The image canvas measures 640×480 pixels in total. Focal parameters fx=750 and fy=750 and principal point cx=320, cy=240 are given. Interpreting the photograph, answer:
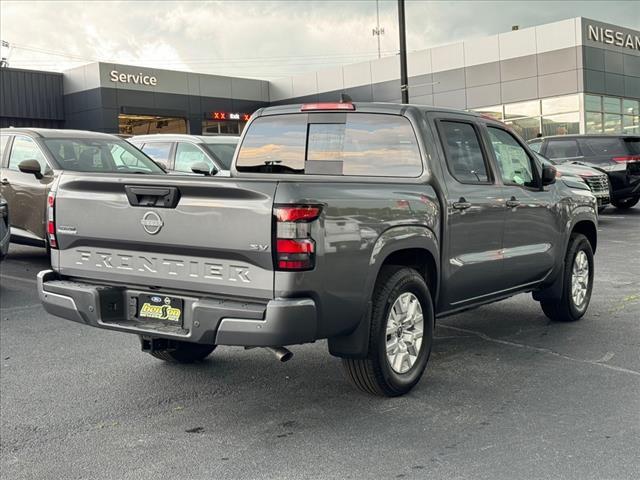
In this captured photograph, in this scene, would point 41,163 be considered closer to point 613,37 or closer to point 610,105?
point 610,105

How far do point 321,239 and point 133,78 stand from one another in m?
38.9

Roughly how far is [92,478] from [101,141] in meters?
7.62

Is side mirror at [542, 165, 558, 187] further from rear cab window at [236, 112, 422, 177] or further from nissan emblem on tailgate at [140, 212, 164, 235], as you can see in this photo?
nissan emblem on tailgate at [140, 212, 164, 235]

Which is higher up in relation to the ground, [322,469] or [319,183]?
[319,183]

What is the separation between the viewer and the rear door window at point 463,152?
5.53 m

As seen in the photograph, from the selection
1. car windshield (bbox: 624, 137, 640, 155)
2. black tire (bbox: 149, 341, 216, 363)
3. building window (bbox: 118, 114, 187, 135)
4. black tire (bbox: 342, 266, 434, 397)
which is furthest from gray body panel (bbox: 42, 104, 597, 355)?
building window (bbox: 118, 114, 187, 135)

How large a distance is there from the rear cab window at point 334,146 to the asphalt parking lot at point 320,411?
1.50m

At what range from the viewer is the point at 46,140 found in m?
10.1

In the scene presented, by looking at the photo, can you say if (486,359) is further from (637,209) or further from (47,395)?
(637,209)


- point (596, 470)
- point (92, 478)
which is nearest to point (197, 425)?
point (92, 478)

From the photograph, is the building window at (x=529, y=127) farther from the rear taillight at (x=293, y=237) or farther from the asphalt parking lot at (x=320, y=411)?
the rear taillight at (x=293, y=237)

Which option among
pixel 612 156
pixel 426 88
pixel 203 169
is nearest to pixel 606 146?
pixel 612 156

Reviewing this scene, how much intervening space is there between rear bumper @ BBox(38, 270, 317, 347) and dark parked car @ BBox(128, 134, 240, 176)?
648 cm

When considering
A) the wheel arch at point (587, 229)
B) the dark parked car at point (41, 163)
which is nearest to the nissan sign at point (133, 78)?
the dark parked car at point (41, 163)
